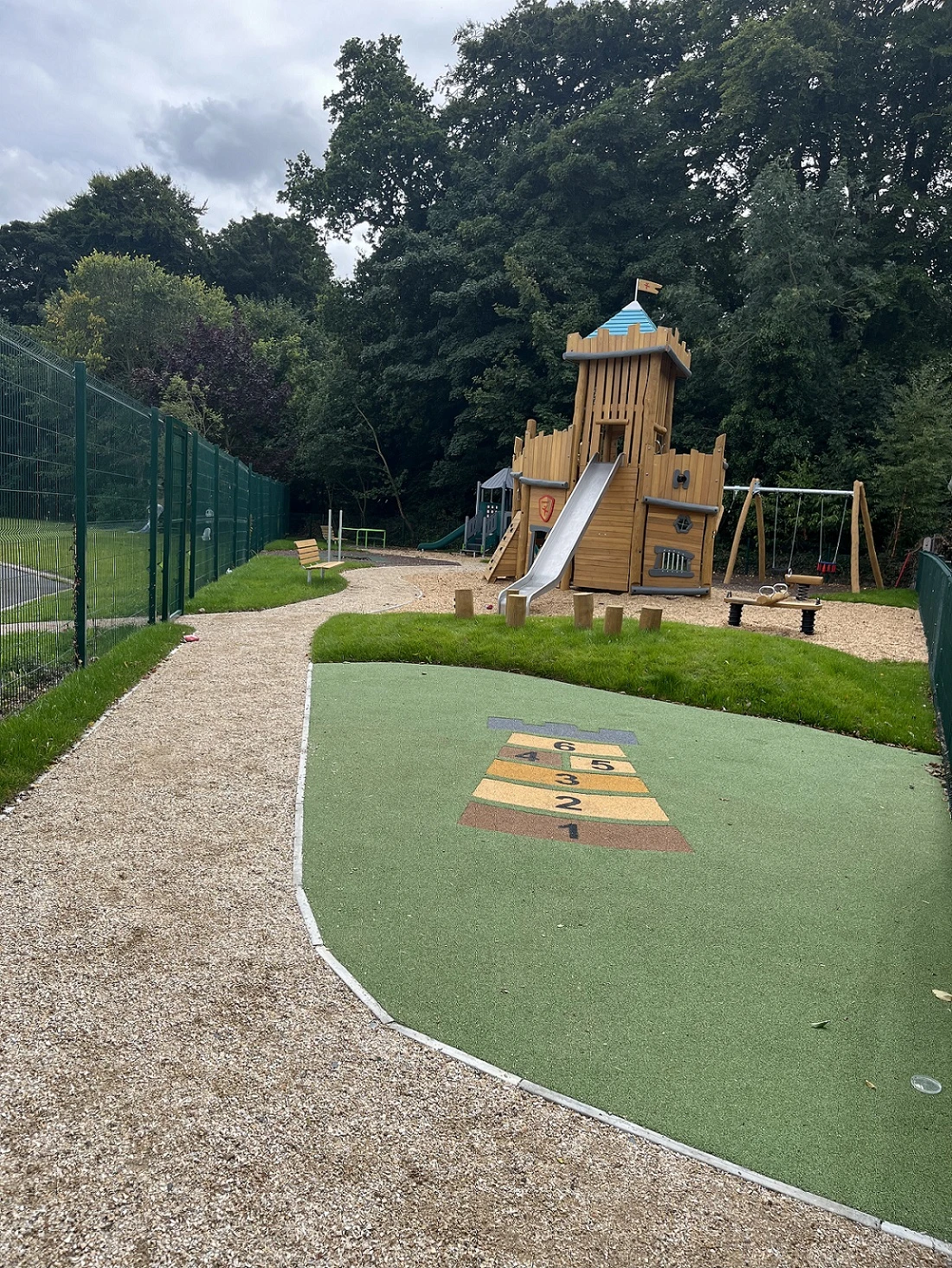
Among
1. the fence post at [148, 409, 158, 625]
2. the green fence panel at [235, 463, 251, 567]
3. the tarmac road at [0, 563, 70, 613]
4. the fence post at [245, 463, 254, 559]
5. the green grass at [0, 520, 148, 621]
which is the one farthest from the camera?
the fence post at [245, 463, 254, 559]

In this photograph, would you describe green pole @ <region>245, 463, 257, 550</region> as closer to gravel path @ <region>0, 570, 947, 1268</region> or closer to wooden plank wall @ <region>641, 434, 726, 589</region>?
wooden plank wall @ <region>641, 434, 726, 589</region>

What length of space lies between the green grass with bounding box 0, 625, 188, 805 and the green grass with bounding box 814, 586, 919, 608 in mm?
13020

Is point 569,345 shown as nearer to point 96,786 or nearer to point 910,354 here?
point 96,786

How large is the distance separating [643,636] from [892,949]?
6.47m

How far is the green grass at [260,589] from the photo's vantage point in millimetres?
12211

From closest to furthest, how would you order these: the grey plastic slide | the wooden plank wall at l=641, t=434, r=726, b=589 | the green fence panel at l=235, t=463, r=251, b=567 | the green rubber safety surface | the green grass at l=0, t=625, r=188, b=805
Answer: the green rubber safety surface < the green grass at l=0, t=625, r=188, b=805 < the grey plastic slide < the wooden plank wall at l=641, t=434, r=726, b=589 < the green fence panel at l=235, t=463, r=251, b=567

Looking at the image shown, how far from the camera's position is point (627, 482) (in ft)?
48.6

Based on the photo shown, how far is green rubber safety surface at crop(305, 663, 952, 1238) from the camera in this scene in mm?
2398

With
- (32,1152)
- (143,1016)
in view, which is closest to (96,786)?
(143,1016)

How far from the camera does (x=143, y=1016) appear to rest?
106 inches

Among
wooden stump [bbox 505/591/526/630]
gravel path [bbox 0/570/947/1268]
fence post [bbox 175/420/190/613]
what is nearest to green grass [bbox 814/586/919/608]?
wooden stump [bbox 505/591/526/630]

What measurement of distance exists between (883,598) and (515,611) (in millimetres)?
10070

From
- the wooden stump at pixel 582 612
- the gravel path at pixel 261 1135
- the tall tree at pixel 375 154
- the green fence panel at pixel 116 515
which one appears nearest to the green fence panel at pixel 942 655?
the wooden stump at pixel 582 612

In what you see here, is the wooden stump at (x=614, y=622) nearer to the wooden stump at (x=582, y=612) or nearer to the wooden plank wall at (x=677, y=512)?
the wooden stump at (x=582, y=612)
